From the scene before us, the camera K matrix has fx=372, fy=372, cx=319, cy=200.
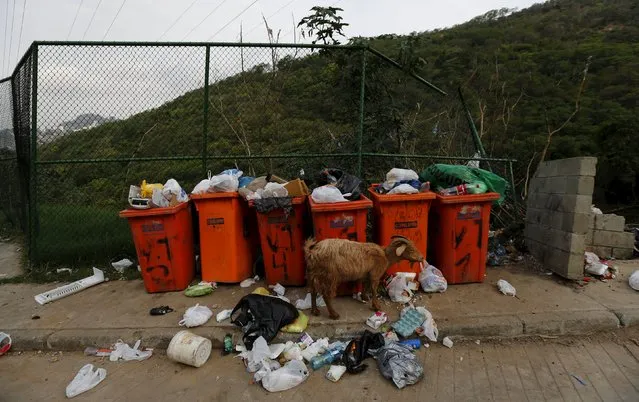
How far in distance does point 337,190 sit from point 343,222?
33 centimetres

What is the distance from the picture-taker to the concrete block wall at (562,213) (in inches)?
150

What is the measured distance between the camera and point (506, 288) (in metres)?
3.78

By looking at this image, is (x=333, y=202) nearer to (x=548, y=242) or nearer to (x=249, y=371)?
(x=249, y=371)

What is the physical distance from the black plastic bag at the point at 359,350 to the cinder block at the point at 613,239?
3.57 meters

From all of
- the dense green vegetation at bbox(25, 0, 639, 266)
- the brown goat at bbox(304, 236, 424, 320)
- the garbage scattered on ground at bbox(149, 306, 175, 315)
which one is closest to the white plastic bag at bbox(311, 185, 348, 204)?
the brown goat at bbox(304, 236, 424, 320)

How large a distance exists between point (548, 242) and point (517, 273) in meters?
0.51

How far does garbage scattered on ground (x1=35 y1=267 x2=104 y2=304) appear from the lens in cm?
411

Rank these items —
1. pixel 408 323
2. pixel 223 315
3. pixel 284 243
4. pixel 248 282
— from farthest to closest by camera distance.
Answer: pixel 248 282 → pixel 284 243 → pixel 223 315 → pixel 408 323

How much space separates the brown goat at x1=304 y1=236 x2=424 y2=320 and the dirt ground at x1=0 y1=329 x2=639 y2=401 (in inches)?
27.3

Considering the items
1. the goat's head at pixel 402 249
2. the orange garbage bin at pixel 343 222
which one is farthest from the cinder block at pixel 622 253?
the orange garbage bin at pixel 343 222

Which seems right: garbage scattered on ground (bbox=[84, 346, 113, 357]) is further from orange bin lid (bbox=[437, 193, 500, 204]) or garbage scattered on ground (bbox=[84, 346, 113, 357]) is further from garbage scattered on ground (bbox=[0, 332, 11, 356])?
orange bin lid (bbox=[437, 193, 500, 204])

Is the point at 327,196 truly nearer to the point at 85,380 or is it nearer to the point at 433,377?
the point at 433,377

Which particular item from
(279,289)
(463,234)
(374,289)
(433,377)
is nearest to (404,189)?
(463,234)

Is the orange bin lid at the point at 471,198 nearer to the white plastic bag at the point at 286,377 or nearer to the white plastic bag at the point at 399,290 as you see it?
the white plastic bag at the point at 399,290
